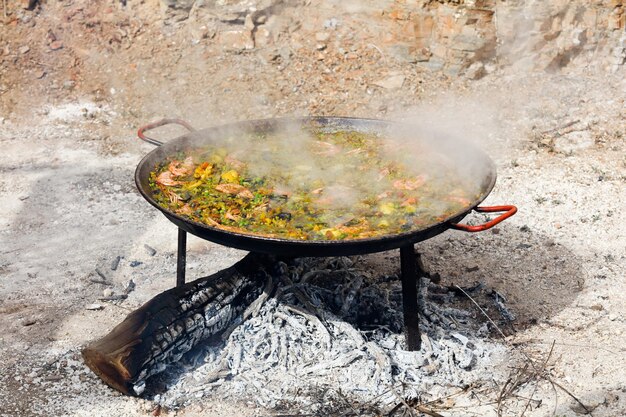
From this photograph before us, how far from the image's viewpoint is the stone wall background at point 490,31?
9.41 m

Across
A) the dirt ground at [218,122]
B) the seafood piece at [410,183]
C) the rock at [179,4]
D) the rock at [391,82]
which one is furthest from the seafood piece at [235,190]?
the rock at [179,4]

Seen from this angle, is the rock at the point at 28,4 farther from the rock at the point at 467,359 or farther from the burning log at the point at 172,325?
the rock at the point at 467,359

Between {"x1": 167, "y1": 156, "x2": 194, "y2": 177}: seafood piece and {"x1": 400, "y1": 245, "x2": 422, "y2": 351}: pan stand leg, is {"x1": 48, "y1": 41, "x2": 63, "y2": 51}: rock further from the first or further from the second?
{"x1": 400, "y1": 245, "x2": 422, "y2": 351}: pan stand leg

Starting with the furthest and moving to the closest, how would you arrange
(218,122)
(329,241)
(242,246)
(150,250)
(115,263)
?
(218,122), (150,250), (115,263), (242,246), (329,241)

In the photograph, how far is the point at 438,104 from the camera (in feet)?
31.1

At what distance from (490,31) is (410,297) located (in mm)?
6036

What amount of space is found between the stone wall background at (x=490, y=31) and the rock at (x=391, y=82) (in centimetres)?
39

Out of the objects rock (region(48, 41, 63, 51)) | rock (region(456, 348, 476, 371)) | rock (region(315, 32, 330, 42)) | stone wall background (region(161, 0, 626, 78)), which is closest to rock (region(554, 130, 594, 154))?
stone wall background (region(161, 0, 626, 78))

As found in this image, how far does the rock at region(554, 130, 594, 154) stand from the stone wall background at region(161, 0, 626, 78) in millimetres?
1676

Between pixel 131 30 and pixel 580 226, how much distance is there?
23.7 ft

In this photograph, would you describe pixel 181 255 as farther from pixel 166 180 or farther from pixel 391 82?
pixel 391 82

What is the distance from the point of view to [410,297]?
183 inches

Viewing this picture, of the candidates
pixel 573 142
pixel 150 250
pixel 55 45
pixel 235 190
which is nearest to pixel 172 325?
pixel 235 190

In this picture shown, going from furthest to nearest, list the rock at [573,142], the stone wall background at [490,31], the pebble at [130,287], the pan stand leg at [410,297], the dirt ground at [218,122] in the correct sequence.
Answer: the stone wall background at [490,31], the rock at [573,142], the pebble at [130,287], the dirt ground at [218,122], the pan stand leg at [410,297]
